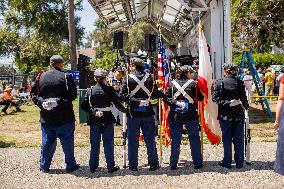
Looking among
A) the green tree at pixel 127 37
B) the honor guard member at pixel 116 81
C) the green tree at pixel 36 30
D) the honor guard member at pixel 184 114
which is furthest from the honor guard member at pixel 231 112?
the green tree at pixel 127 37

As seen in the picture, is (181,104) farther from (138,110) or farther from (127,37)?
(127,37)

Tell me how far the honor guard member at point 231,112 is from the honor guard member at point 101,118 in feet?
6.01

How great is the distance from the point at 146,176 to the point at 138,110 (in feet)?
3.91

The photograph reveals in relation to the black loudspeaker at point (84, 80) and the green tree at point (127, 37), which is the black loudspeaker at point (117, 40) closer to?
the black loudspeaker at point (84, 80)

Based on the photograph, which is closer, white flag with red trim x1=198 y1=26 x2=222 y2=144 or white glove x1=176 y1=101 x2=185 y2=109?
white glove x1=176 y1=101 x2=185 y2=109

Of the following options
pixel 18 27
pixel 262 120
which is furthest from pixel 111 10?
pixel 18 27

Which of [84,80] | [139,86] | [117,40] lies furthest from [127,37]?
[139,86]

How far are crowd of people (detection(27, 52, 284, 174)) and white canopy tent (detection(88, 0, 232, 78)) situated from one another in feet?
20.3

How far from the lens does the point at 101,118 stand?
791 centimetres

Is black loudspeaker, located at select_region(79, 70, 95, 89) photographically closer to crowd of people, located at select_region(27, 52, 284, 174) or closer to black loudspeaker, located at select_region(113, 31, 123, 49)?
black loudspeaker, located at select_region(113, 31, 123, 49)

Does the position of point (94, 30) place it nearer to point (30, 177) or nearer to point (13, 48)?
point (13, 48)

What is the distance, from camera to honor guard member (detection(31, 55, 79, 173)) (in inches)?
315

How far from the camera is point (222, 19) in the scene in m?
14.5

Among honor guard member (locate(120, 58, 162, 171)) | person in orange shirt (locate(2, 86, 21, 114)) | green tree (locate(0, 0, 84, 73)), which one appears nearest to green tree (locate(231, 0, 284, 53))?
person in orange shirt (locate(2, 86, 21, 114))
